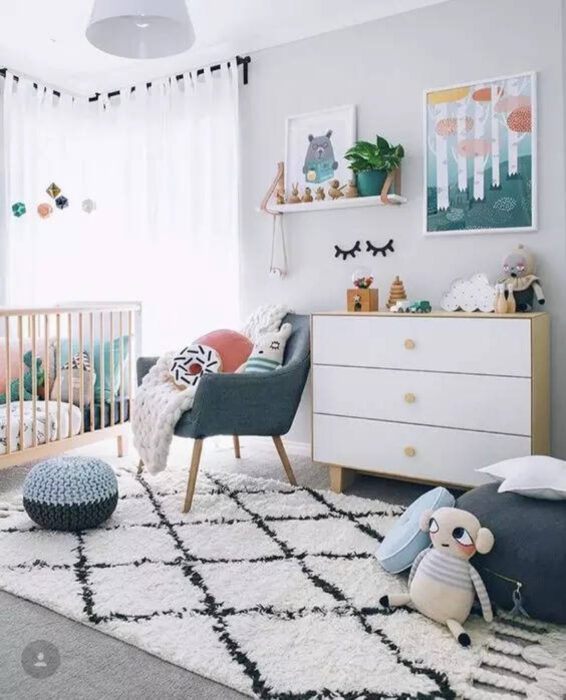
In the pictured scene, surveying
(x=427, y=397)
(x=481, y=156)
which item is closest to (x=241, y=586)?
(x=427, y=397)

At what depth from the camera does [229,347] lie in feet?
9.90

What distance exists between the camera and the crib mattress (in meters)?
2.65

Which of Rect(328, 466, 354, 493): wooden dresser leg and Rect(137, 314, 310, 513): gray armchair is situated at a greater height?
Rect(137, 314, 310, 513): gray armchair

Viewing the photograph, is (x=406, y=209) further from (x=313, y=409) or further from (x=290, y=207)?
(x=313, y=409)

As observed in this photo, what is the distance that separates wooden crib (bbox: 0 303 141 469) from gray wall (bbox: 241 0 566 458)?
2.63ft

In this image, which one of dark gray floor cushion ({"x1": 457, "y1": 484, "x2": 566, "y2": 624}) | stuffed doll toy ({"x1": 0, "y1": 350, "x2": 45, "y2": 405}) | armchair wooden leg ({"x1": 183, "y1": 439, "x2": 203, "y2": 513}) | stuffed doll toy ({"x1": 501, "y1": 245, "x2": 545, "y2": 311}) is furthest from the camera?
stuffed doll toy ({"x1": 0, "y1": 350, "x2": 45, "y2": 405})

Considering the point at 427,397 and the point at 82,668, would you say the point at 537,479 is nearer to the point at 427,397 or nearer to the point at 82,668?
the point at 427,397

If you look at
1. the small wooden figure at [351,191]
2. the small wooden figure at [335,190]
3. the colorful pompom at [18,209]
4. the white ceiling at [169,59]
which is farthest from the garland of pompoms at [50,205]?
the small wooden figure at [351,191]

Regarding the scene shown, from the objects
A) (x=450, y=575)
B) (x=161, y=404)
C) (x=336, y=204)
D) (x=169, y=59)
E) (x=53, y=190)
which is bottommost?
(x=450, y=575)

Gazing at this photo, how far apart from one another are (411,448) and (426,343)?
0.42 m

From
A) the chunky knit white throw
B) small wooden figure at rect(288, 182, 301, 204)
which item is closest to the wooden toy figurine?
small wooden figure at rect(288, 182, 301, 204)

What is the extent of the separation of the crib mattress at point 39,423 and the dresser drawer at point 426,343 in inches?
46.3

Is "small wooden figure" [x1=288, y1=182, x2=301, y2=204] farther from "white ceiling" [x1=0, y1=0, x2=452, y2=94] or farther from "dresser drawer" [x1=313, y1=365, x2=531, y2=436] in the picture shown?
"dresser drawer" [x1=313, y1=365, x2=531, y2=436]

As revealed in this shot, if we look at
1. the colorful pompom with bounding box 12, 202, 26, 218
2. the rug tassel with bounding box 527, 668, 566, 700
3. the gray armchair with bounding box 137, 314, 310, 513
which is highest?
the colorful pompom with bounding box 12, 202, 26, 218
